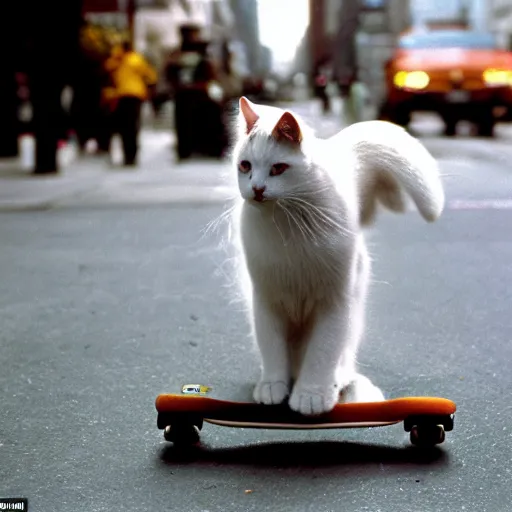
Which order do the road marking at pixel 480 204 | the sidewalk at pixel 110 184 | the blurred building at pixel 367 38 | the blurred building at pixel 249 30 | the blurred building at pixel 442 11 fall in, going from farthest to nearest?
the blurred building at pixel 249 30
the blurred building at pixel 442 11
the blurred building at pixel 367 38
the sidewalk at pixel 110 184
the road marking at pixel 480 204

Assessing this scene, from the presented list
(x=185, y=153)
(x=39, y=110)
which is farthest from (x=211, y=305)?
(x=185, y=153)

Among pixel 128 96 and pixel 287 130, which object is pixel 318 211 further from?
pixel 128 96

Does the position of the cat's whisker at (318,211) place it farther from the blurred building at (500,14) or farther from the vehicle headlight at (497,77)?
the blurred building at (500,14)

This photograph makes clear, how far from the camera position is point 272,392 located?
243 centimetres

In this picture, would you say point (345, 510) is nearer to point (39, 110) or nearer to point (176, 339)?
point (176, 339)

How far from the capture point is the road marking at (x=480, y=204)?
267 inches

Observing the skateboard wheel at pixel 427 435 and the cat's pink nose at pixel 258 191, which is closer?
the cat's pink nose at pixel 258 191

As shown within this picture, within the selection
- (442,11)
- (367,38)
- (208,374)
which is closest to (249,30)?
(442,11)

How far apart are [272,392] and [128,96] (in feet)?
28.9

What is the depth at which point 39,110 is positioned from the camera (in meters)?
9.75

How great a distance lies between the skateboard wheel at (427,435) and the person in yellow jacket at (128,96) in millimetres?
8894

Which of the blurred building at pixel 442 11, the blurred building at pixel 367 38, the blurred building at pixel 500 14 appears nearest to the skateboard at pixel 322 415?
the blurred building at pixel 367 38

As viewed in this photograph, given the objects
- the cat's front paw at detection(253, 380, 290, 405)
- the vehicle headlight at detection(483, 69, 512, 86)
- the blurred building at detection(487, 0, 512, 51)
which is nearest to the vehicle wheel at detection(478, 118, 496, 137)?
the vehicle headlight at detection(483, 69, 512, 86)

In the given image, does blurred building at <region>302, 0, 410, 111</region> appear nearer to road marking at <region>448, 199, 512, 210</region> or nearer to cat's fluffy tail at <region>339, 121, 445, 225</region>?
road marking at <region>448, 199, 512, 210</region>
